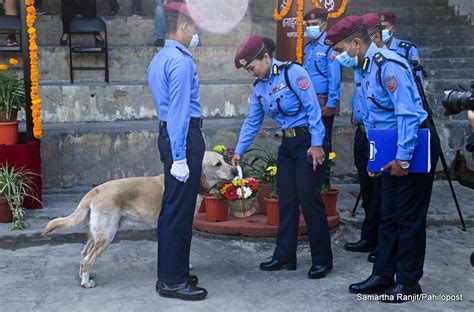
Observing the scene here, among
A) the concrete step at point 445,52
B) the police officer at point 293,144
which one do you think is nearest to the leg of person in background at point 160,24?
the concrete step at point 445,52

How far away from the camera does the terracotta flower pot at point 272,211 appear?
22.4ft

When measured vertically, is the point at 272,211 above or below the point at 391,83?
below

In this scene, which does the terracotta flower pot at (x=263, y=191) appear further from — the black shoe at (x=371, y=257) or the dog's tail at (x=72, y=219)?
the dog's tail at (x=72, y=219)

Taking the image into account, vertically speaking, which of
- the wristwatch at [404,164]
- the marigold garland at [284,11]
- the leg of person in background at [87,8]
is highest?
the leg of person in background at [87,8]

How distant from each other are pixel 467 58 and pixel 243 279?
7.19 metres

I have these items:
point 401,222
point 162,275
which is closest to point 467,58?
point 401,222

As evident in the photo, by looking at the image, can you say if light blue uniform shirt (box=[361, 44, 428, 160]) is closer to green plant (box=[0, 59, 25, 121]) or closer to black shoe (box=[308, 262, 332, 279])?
black shoe (box=[308, 262, 332, 279])

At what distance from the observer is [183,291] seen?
526cm

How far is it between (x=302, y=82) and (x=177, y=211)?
147 centimetres

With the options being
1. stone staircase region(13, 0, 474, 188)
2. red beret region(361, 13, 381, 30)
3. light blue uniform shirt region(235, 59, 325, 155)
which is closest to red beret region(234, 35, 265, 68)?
light blue uniform shirt region(235, 59, 325, 155)

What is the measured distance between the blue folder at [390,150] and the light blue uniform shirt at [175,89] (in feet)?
4.57

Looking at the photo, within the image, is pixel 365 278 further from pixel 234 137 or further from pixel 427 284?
pixel 234 137

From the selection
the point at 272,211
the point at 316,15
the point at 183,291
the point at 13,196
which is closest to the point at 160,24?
the point at 316,15

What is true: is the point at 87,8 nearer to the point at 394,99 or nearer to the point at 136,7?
the point at 136,7
